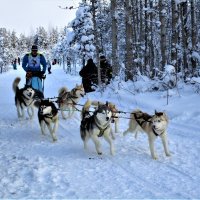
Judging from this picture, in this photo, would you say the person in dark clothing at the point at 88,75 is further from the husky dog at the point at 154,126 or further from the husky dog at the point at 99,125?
the husky dog at the point at 99,125

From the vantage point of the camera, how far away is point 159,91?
545 inches

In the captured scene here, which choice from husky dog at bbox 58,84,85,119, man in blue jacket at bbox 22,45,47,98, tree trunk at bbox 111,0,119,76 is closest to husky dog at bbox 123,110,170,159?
husky dog at bbox 58,84,85,119

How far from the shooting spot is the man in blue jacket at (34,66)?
1158cm

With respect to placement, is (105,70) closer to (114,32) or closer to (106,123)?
(114,32)

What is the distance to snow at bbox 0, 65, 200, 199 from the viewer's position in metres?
5.39

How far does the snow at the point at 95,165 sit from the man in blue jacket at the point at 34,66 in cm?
165

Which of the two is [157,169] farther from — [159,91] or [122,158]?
[159,91]

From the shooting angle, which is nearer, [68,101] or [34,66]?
[68,101]

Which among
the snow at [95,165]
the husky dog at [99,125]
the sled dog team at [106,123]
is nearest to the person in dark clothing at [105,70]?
the snow at [95,165]

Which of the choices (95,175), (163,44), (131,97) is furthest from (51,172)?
(163,44)

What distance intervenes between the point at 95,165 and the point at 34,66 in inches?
229

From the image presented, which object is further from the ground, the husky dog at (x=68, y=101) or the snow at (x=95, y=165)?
the husky dog at (x=68, y=101)

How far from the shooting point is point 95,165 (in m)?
6.64

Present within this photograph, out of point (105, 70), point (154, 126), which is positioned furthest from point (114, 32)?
point (154, 126)
